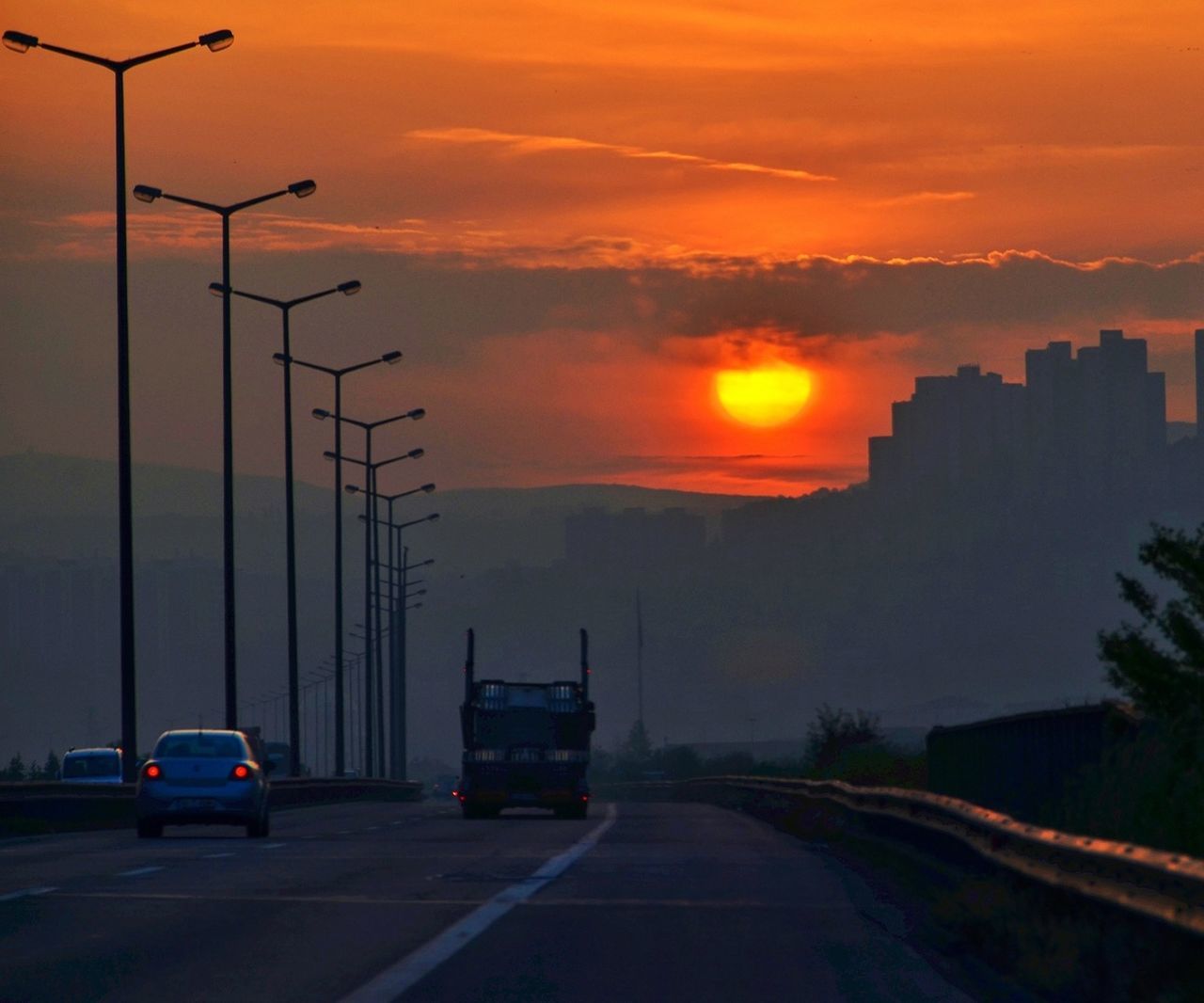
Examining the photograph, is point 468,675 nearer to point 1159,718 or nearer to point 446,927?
point 446,927

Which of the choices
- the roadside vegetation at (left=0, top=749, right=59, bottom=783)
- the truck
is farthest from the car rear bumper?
the roadside vegetation at (left=0, top=749, right=59, bottom=783)

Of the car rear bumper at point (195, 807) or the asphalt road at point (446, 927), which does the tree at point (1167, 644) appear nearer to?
the asphalt road at point (446, 927)

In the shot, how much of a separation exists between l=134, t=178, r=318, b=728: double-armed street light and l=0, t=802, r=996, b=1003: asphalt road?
3109cm

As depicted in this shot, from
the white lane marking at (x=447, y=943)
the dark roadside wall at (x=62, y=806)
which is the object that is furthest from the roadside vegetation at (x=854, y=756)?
the white lane marking at (x=447, y=943)

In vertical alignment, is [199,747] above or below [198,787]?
above

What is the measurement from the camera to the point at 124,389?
45500mm

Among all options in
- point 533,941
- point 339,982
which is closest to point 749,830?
point 533,941

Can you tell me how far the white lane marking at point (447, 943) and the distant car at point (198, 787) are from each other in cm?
923

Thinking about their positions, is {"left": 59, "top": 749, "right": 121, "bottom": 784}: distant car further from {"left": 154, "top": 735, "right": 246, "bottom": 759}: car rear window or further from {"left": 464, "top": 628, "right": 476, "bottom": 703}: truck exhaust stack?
{"left": 154, "top": 735, "right": 246, "bottom": 759}: car rear window

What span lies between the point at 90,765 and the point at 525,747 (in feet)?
51.8

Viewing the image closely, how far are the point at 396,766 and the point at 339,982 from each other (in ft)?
425

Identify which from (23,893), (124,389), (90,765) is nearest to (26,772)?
(90,765)

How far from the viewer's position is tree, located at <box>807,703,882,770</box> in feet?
191

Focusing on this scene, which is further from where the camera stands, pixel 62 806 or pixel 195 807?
pixel 62 806
